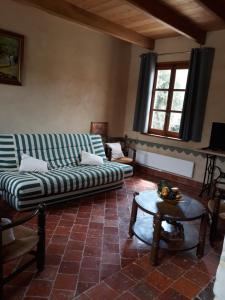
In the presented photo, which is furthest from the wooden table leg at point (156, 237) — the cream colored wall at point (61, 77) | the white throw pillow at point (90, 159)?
the cream colored wall at point (61, 77)

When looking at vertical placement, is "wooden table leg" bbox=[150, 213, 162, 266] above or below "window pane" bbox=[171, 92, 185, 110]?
below

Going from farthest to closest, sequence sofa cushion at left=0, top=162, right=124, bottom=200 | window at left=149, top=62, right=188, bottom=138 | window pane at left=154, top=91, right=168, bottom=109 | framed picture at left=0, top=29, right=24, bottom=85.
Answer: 1. window pane at left=154, top=91, right=168, bottom=109
2. window at left=149, top=62, right=188, bottom=138
3. framed picture at left=0, top=29, right=24, bottom=85
4. sofa cushion at left=0, top=162, right=124, bottom=200

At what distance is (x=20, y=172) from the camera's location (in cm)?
322

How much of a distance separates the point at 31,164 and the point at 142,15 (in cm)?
278

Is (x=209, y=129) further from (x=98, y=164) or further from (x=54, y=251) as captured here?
(x=54, y=251)

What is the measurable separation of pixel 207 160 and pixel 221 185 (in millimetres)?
718

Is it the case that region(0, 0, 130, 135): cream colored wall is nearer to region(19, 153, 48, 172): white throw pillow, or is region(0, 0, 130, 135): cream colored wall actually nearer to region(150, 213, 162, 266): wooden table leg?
region(19, 153, 48, 172): white throw pillow

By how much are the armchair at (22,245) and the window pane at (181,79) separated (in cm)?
367

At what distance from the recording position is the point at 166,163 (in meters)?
4.75

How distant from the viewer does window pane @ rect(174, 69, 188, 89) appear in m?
4.56

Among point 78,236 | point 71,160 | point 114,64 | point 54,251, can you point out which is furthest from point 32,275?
point 114,64

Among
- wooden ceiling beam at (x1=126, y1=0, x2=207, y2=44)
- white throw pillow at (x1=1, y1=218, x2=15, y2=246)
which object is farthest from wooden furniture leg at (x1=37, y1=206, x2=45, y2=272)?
wooden ceiling beam at (x1=126, y1=0, x2=207, y2=44)

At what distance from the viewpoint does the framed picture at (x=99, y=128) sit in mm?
4934

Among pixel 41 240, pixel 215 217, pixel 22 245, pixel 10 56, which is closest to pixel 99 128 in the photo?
pixel 10 56
